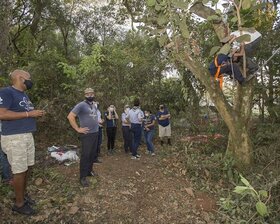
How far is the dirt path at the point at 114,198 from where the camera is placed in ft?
17.4

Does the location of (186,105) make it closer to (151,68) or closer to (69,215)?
(151,68)

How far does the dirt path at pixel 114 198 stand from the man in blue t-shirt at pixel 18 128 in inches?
27.5

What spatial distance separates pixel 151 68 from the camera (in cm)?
1405

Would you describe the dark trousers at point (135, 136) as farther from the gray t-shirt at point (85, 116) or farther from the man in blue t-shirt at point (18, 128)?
the man in blue t-shirt at point (18, 128)

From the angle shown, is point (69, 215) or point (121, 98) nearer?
point (69, 215)

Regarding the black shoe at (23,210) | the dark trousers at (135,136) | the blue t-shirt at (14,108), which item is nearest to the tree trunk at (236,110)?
the dark trousers at (135,136)

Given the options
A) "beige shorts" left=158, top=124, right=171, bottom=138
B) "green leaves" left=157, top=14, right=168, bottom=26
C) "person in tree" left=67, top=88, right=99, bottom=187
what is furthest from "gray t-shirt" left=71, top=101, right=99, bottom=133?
"beige shorts" left=158, top=124, right=171, bottom=138

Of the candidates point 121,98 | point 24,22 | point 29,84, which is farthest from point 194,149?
point 24,22

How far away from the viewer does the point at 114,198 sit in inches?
237

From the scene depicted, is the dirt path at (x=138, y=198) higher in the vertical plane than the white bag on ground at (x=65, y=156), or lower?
lower

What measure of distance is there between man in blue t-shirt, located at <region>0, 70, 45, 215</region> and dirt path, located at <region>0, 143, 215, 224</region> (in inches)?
27.5

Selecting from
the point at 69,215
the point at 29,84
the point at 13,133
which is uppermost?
the point at 29,84

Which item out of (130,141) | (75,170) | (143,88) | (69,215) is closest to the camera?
(69,215)

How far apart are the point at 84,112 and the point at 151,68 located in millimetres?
8346
